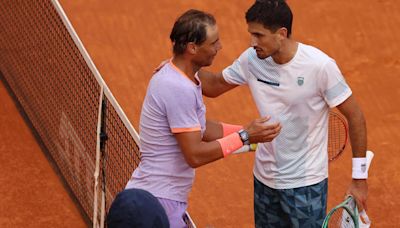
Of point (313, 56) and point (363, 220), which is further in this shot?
point (363, 220)

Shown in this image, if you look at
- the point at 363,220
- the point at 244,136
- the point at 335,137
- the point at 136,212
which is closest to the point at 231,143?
the point at 244,136

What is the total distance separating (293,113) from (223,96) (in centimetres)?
376

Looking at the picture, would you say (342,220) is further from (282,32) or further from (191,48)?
(191,48)

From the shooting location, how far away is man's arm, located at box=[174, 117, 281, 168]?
480 centimetres

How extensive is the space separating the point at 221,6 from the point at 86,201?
4.07m

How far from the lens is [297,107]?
5336 mm

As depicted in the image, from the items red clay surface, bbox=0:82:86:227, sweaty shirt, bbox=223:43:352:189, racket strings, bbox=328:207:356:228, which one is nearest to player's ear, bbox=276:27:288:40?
sweaty shirt, bbox=223:43:352:189

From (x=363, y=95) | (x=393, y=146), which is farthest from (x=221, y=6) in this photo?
(x=393, y=146)

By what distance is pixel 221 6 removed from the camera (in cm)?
1062

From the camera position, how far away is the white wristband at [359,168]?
5.36 meters

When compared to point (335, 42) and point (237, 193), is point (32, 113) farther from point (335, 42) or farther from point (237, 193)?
point (335, 42)

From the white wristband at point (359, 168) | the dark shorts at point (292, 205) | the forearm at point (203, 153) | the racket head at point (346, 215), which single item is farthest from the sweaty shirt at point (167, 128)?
the white wristband at point (359, 168)

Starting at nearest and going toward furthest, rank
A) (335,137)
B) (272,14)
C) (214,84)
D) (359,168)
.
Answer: (272,14) → (359,168) → (214,84) → (335,137)

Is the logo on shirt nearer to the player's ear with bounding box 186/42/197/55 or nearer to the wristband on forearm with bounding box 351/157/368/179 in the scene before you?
the wristband on forearm with bounding box 351/157/368/179
